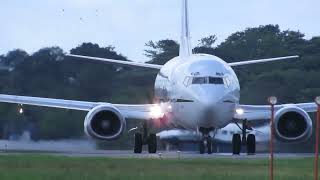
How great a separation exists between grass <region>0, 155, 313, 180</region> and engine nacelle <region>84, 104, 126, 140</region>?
8.88 meters

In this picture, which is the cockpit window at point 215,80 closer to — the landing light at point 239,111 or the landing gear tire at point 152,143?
the landing light at point 239,111

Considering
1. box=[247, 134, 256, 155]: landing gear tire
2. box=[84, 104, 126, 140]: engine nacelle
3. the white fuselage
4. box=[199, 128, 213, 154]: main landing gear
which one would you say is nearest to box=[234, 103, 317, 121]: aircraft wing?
box=[247, 134, 256, 155]: landing gear tire

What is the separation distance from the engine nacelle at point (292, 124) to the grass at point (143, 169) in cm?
821

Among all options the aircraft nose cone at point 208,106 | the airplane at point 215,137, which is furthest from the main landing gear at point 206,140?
the airplane at point 215,137

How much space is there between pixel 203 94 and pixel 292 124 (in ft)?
14.8

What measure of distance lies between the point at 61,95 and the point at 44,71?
8.13 ft

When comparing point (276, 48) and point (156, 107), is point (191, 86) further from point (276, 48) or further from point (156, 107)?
point (276, 48)

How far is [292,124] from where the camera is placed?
40.2 m

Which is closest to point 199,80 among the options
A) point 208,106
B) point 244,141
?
point 208,106

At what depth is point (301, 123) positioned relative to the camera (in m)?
40.2

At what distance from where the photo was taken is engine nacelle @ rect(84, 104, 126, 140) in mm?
39812

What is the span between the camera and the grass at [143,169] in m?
23.2

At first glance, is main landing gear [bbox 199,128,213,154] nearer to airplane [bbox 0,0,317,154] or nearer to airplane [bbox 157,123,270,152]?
airplane [bbox 0,0,317,154]

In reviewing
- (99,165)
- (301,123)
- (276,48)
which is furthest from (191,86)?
(276,48)
